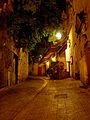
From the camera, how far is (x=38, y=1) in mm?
21906

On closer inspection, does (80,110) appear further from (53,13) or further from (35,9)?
(53,13)

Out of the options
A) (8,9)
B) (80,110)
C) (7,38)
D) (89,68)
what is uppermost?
(8,9)

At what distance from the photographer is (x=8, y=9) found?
862 inches

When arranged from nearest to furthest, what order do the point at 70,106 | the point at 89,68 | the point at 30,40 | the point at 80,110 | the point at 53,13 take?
the point at 80,110 → the point at 70,106 → the point at 89,68 → the point at 53,13 → the point at 30,40

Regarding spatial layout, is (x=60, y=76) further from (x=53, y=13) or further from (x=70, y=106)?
(x=70, y=106)

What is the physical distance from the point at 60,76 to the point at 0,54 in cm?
1482

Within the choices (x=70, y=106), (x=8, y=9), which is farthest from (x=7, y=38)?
(x=70, y=106)

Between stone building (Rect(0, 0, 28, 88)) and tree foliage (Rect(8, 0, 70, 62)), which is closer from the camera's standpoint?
stone building (Rect(0, 0, 28, 88))

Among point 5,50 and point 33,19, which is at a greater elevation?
point 33,19

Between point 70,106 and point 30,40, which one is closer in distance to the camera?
point 70,106

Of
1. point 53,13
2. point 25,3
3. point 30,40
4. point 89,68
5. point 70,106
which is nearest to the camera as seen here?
point 70,106

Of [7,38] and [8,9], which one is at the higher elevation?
[8,9]

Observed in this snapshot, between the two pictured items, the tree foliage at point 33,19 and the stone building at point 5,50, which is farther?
the tree foliage at point 33,19

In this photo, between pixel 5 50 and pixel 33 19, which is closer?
pixel 5 50
